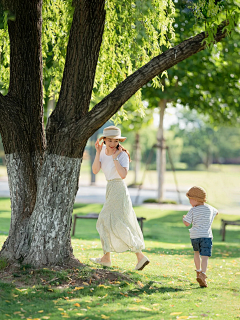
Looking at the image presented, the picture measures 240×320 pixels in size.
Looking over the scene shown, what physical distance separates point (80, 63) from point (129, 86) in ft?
2.57

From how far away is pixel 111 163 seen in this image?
21.3 ft

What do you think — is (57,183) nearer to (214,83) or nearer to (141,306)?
(141,306)

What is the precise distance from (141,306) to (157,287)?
90 centimetres

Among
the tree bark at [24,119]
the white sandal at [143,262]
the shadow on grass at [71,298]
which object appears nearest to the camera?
the shadow on grass at [71,298]

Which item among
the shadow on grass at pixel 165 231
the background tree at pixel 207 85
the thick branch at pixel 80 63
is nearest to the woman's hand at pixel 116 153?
the thick branch at pixel 80 63

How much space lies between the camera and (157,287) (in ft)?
19.6

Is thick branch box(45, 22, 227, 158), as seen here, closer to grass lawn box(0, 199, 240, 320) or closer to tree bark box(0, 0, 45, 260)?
Answer: tree bark box(0, 0, 45, 260)

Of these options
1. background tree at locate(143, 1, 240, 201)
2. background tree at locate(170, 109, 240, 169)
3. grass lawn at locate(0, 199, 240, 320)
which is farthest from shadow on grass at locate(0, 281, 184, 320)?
background tree at locate(170, 109, 240, 169)

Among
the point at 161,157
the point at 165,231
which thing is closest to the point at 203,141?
the point at 161,157

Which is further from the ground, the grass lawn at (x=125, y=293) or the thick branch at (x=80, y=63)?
the thick branch at (x=80, y=63)

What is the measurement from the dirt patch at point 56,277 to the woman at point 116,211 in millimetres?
451

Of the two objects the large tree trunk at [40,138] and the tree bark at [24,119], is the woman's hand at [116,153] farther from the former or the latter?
the tree bark at [24,119]

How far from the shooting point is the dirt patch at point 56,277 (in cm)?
558

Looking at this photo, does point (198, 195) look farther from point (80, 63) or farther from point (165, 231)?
point (165, 231)
